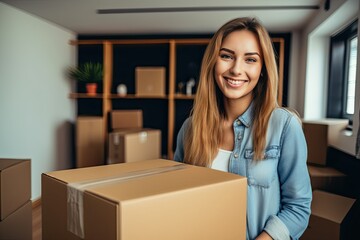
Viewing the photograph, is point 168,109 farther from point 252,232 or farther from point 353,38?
point 252,232

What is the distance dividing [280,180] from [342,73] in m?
2.71

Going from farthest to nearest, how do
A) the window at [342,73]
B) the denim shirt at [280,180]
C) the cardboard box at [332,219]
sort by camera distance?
the window at [342,73] → the cardboard box at [332,219] → the denim shirt at [280,180]

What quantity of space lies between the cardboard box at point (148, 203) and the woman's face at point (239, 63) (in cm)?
33

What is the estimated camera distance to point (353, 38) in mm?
2951

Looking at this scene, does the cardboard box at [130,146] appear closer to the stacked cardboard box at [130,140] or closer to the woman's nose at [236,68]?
the stacked cardboard box at [130,140]

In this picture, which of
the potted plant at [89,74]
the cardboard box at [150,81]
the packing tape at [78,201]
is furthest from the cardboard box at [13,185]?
the potted plant at [89,74]

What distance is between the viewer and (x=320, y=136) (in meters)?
2.56

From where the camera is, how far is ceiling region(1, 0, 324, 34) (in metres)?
3.01

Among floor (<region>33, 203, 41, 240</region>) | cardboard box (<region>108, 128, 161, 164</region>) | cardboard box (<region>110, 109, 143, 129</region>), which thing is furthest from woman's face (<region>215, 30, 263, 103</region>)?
cardboard box (<region>110, 109, 143, 129</region>)

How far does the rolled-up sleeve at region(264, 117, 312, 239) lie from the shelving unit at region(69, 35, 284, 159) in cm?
341

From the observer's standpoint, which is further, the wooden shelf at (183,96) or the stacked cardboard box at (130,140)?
the wooden shelf at (183,96)

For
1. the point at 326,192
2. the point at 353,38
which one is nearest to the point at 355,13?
the point at 353,38

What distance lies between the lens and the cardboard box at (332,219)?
1782 millimetres

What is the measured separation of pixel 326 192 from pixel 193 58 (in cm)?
285
